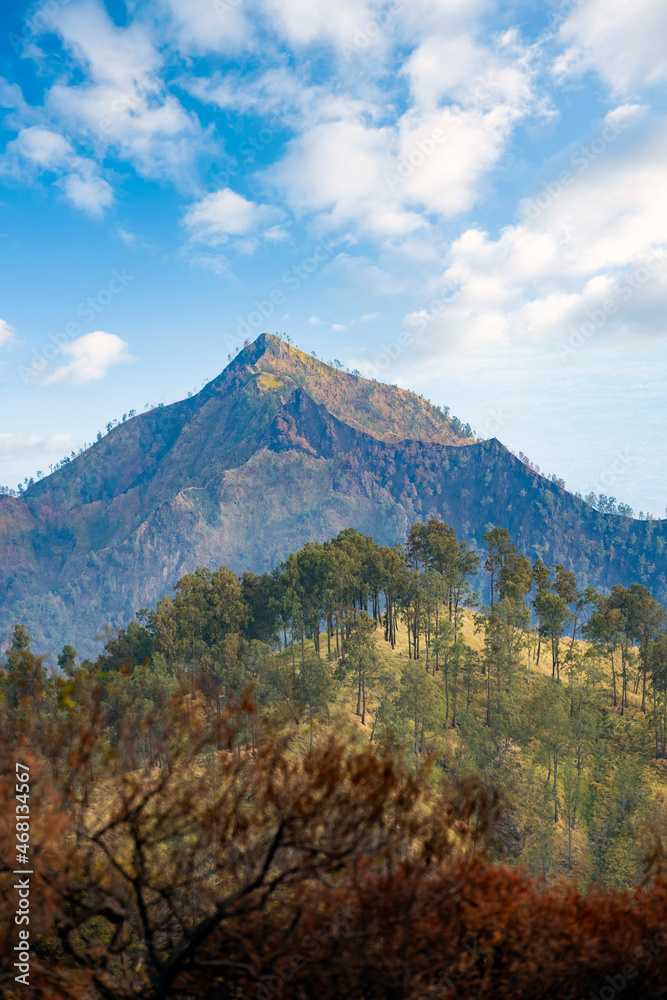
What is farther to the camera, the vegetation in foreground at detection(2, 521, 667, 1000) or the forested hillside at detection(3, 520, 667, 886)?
the forested hillside at detection(3, 520, 667, 886)

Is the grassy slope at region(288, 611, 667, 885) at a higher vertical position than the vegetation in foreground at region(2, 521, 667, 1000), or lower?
lower

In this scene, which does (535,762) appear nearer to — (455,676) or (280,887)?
(455,676)

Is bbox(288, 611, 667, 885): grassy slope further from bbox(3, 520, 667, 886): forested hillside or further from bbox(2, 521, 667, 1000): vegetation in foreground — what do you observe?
bbox(2, 521, 667, 1000): vegetation in foreground

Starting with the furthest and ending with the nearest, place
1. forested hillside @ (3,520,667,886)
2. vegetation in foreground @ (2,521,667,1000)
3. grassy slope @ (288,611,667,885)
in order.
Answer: forested hillside @ (3,520,667,886) < grassy slope @ (288,611,667,885) < vegetation in foreground @ (2,521,667,1000)

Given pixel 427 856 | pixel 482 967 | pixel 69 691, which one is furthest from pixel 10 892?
pixel 482 967

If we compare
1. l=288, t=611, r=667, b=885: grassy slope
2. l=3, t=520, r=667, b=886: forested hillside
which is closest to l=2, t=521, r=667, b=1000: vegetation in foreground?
l=3, t=520, r=667, b=886: forested hillside

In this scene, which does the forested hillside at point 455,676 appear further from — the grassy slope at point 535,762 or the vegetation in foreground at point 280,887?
the vegetation in foreground at point 280,887

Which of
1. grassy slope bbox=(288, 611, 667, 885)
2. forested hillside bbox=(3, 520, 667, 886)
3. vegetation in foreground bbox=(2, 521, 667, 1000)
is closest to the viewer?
vegetation in foreground bbox=(2, 521, 667, 1000)

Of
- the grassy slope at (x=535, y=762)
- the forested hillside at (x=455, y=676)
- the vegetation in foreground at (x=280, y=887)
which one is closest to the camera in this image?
the vegetation in foreground at (x=280, y=887)

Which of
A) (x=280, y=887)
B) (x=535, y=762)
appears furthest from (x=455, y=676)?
(x=280, y=887)

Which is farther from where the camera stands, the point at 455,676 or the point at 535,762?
the point at 455,676

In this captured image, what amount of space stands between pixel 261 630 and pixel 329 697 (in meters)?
18.3

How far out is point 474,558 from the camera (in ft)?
241

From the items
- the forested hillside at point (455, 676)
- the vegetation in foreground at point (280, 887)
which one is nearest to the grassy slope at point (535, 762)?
the forested hillside at point (455, 676)
